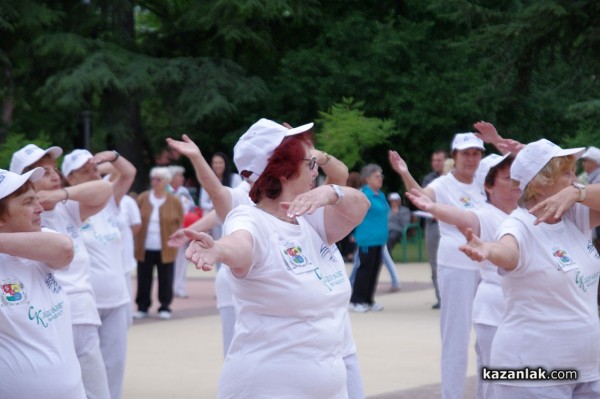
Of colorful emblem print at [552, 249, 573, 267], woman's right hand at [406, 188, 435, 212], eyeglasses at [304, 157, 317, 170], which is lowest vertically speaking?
colorful emblem print at [552, 249, 573, 267]

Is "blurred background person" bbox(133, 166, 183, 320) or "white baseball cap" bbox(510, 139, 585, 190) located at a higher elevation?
"white baseball cap" bbox(510, 139, 585, 190)

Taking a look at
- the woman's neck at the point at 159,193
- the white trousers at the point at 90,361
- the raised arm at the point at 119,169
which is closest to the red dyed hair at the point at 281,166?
the white trousers at the point at 90,361

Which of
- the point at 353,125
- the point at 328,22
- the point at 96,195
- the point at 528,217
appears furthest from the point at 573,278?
the point at 328,22

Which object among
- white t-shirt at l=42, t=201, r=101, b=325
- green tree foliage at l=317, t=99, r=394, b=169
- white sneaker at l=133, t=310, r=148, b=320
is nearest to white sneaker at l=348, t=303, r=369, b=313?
white sneaker at l=133, t=310, r=148, b=320

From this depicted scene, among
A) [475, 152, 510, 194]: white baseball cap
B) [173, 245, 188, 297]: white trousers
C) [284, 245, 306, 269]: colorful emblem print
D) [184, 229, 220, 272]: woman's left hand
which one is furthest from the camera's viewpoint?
[173, 245, 188, 297]: white trousers

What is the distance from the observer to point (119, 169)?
805 cm

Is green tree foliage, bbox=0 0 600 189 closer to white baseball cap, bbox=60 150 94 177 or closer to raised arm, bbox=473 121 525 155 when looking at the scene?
white baseball cap, bbox=60 150 94 177

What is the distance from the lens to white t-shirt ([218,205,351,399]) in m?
4.49

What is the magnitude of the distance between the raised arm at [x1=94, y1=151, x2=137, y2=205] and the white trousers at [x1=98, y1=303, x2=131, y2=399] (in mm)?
891

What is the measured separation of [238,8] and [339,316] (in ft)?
83.3

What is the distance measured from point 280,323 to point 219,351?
7.39 m

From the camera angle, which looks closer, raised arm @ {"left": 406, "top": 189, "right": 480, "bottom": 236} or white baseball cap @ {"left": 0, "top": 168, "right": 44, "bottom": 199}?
white baseball cap @ {"left": 0, "top": 168, "right": 44, "bottom": 199}

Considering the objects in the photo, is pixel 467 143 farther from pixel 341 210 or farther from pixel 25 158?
pixel 341 210

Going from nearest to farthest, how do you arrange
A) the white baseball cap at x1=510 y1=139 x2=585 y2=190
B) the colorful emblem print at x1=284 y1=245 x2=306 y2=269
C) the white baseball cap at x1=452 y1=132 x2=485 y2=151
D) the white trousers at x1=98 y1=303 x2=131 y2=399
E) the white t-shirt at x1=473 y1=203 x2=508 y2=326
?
the colorful emblem print at x1=284 y1=245 x2=306 y2=269 < the white baseball cap at x1=510 y1=139 x2=585 y2=190 < the white t-shirt at x1=473 y1=203 x2=508 y2=326 < the white trousers at x1=98 y1=303 x2=131 y2=399 < the white baseball cap at x1=452 y1=132 x2=485 y2=151
